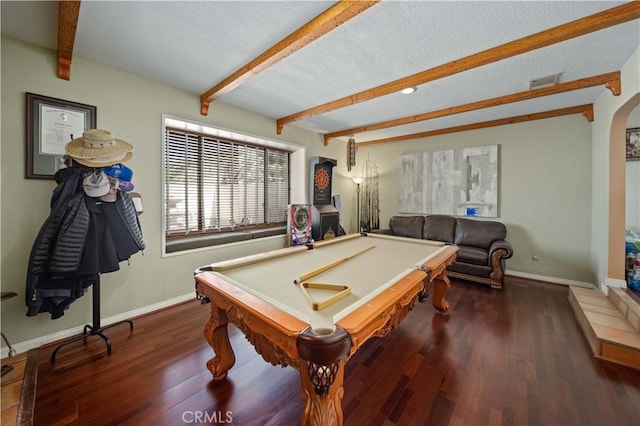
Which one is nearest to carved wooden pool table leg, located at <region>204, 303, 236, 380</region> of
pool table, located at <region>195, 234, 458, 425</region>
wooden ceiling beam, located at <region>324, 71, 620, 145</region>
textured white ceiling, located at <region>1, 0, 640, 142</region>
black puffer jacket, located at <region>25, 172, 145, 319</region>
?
pool table, located at <region>195, 234, 458, 425</region>

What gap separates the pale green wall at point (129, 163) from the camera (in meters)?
1.86

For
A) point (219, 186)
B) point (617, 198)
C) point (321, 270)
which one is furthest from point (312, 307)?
point (617, 198)

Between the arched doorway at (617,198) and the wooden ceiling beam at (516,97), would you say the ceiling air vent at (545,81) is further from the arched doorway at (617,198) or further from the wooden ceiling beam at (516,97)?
the arched doorway at (617,198)

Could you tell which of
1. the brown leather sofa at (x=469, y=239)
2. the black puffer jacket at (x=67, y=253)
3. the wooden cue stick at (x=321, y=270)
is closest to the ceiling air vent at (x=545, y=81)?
the brown leather sofa at (x=469, y=239)

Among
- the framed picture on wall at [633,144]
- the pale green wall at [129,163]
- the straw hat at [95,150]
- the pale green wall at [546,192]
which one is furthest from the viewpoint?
the pale green wall at [546,192]

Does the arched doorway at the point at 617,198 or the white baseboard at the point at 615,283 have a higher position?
the arched doorway at the point at 617,198

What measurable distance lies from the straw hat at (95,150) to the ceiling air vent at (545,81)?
4141 mm

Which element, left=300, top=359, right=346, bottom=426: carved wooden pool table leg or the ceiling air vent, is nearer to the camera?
left=300, top=359, right=346, bottom=426: carved wooden pool table leg

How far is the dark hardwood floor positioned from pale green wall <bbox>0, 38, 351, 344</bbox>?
1.17ft

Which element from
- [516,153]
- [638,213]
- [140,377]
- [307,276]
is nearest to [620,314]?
[638,213]

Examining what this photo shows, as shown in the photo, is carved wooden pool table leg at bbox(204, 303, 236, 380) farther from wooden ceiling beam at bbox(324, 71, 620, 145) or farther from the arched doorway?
the arched doorway

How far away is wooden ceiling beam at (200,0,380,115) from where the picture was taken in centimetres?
147

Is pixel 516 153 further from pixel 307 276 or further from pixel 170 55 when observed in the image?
pixel 170 55

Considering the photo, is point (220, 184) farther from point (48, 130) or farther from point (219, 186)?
point (48, 130)
